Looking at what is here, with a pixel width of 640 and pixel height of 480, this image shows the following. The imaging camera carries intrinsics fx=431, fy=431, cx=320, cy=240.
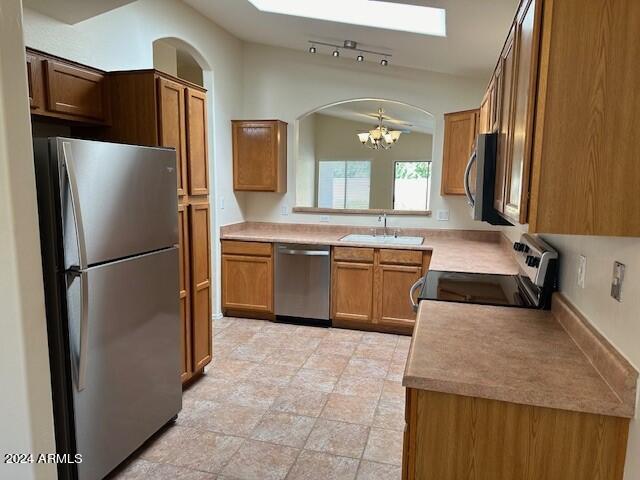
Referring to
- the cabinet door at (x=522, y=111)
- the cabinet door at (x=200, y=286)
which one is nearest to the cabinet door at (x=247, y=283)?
the cabinet door at (x=200, y=286)

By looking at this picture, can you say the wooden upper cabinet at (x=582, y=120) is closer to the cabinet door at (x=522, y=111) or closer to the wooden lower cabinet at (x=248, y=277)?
the cabinet door at (x=522, y=111)

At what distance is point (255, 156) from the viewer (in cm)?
452

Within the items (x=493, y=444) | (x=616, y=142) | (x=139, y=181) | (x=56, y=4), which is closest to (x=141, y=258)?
(x=139, y=181)

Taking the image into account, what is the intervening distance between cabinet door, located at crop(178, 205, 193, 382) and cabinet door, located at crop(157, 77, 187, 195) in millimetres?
195

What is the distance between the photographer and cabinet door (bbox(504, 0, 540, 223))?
114 cm

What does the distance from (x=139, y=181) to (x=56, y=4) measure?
3.45ft

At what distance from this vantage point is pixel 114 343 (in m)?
2.00

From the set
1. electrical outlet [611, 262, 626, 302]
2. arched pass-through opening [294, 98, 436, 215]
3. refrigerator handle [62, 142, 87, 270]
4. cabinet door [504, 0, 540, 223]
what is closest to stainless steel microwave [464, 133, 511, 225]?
cabinet door [504, 0, 540, 223]

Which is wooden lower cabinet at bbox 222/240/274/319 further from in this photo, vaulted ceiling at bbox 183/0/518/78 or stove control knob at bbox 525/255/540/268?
stove control knob at bbox 525/255/540/268

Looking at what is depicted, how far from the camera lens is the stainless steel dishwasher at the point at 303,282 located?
4.11 metres

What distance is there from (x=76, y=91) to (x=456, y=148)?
3009 mm

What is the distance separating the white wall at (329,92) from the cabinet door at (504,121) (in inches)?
99.6

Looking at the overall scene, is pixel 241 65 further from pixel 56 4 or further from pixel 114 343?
pixel 114 343

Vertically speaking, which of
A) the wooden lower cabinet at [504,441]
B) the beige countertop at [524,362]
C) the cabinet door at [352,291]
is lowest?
the cabinet door at [352,291]
